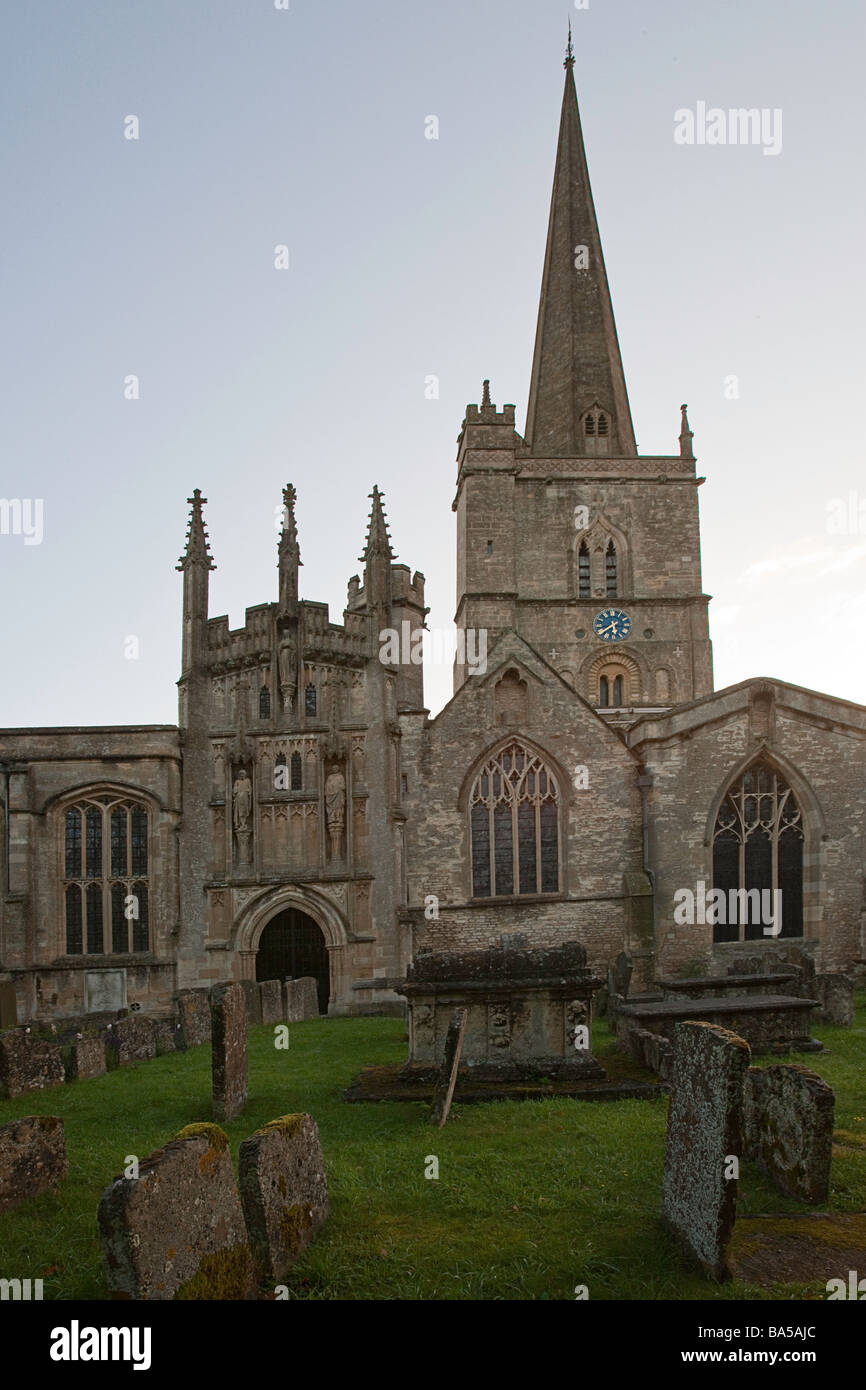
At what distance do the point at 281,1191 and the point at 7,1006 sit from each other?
15.7 meters

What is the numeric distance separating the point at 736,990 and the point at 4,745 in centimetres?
1621

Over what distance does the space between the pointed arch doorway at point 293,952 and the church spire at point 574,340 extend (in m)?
21.3

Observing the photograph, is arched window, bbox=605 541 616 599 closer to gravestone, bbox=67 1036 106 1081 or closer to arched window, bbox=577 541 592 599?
arched window, bbox=577 541 592 599

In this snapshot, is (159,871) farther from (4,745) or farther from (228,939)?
(4,745)

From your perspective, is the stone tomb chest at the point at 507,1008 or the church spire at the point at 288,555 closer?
the stone tomb chest at the point at 507,1008

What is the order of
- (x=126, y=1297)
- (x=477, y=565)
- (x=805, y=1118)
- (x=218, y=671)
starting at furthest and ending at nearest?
(x=477, y=565) < (x=218, y=671) < (x=805, y=1118) < (x=126, y=1297)

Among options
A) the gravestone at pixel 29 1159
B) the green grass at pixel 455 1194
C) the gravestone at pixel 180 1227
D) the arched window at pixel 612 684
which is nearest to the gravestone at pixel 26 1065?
the green grass at pixel 455 1194

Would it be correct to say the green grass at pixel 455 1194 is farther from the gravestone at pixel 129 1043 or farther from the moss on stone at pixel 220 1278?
the gravestone at pixel 129 1043

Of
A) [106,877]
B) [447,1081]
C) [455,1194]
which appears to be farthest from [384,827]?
[455,1194]

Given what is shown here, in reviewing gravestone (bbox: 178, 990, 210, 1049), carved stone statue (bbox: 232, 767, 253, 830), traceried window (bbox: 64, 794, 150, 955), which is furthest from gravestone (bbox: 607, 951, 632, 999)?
traceried window (bbox: 64, 794, 150, 955)

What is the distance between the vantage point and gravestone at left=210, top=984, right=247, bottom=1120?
10.5 metres

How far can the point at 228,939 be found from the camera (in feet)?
71.9

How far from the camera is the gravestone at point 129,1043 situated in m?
14.8
